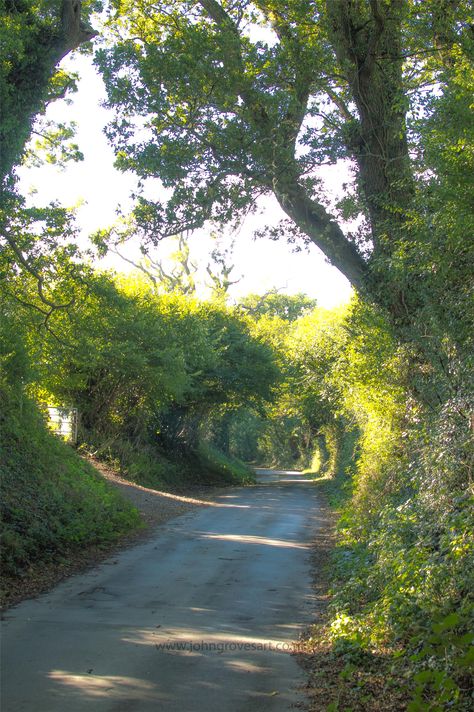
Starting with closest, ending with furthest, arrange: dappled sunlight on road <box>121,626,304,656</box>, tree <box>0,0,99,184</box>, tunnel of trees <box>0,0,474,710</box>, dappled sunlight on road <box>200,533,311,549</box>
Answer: dappled sunlight on road <box>121,626,304,656</box>
tunnel of trees <box>0,0,474,710</box>
tree <box>0,0,99,184</box>
dappled sunlight on road <box>200,533,311,549</box>

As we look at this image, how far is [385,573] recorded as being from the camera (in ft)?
24.0

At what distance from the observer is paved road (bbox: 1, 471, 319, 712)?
5.28 m

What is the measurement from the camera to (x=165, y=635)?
22.8 ft

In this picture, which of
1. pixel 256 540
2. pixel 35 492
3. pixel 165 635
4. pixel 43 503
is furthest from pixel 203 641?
pixel 256 540

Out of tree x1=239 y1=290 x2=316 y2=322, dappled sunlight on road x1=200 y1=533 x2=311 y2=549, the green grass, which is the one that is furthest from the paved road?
tree x1=239 y1=290 x2=316 y2=322

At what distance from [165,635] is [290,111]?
1059cm

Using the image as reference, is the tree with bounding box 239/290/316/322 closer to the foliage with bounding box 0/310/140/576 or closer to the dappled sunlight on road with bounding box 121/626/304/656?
the foliage with bounding box 0/310/140/576

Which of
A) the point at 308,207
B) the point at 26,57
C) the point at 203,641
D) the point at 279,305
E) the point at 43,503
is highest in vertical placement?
the point at 279,305

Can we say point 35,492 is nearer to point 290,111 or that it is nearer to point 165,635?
point 165,635

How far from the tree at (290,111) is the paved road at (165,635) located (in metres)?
5.93

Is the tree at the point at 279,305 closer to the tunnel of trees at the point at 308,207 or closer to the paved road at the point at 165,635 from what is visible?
the tunnel of trees at the point at 308,207

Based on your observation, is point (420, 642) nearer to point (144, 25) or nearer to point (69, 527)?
point (69, 527)

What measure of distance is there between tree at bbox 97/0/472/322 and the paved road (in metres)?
5.93

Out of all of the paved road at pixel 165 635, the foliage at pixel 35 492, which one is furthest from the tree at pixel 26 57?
the paved road at pixel 165 635
